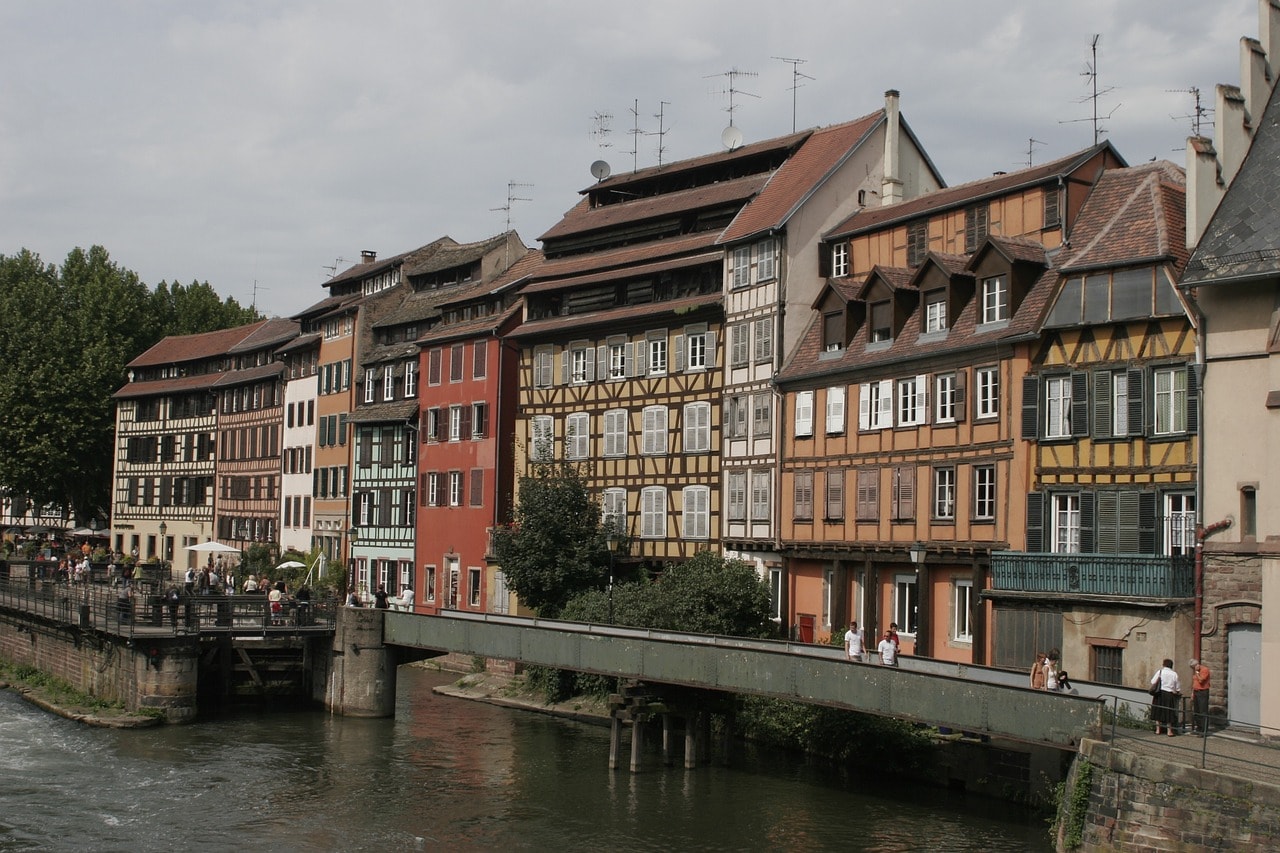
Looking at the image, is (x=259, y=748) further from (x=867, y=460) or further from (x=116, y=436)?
(x=116, y=436)

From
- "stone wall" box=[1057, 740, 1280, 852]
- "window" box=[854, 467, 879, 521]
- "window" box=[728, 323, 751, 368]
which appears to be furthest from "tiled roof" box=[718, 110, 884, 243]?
"stone wall" box=[1057, 740, 1280, 852]

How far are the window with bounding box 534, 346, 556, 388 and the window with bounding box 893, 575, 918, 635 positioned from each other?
54.7 ft

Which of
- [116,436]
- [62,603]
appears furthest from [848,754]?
[116,436]

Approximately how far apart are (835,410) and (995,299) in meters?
5.91

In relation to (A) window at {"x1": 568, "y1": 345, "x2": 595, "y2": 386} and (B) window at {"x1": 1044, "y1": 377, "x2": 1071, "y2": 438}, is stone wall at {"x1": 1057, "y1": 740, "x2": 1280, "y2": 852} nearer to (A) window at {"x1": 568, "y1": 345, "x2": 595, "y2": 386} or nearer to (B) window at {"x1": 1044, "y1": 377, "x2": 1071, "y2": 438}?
(B) window at {"x1": 1044, "y1": 377, "x2": 1071, "y2": 438}

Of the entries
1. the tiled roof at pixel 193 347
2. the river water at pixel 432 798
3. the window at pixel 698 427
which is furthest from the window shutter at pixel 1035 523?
the tiled roof at pixel 193 347

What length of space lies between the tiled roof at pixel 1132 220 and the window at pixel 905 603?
8452 millimetres

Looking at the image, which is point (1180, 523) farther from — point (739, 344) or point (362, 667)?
point (362, 667)

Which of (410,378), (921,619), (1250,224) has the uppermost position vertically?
(1250,224)

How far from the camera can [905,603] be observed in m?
37.2

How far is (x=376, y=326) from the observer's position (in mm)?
62344

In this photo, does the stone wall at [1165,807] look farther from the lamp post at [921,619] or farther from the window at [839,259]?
the window at [839,259]

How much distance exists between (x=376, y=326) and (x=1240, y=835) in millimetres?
46714

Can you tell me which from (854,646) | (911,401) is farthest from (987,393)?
(854,646)
